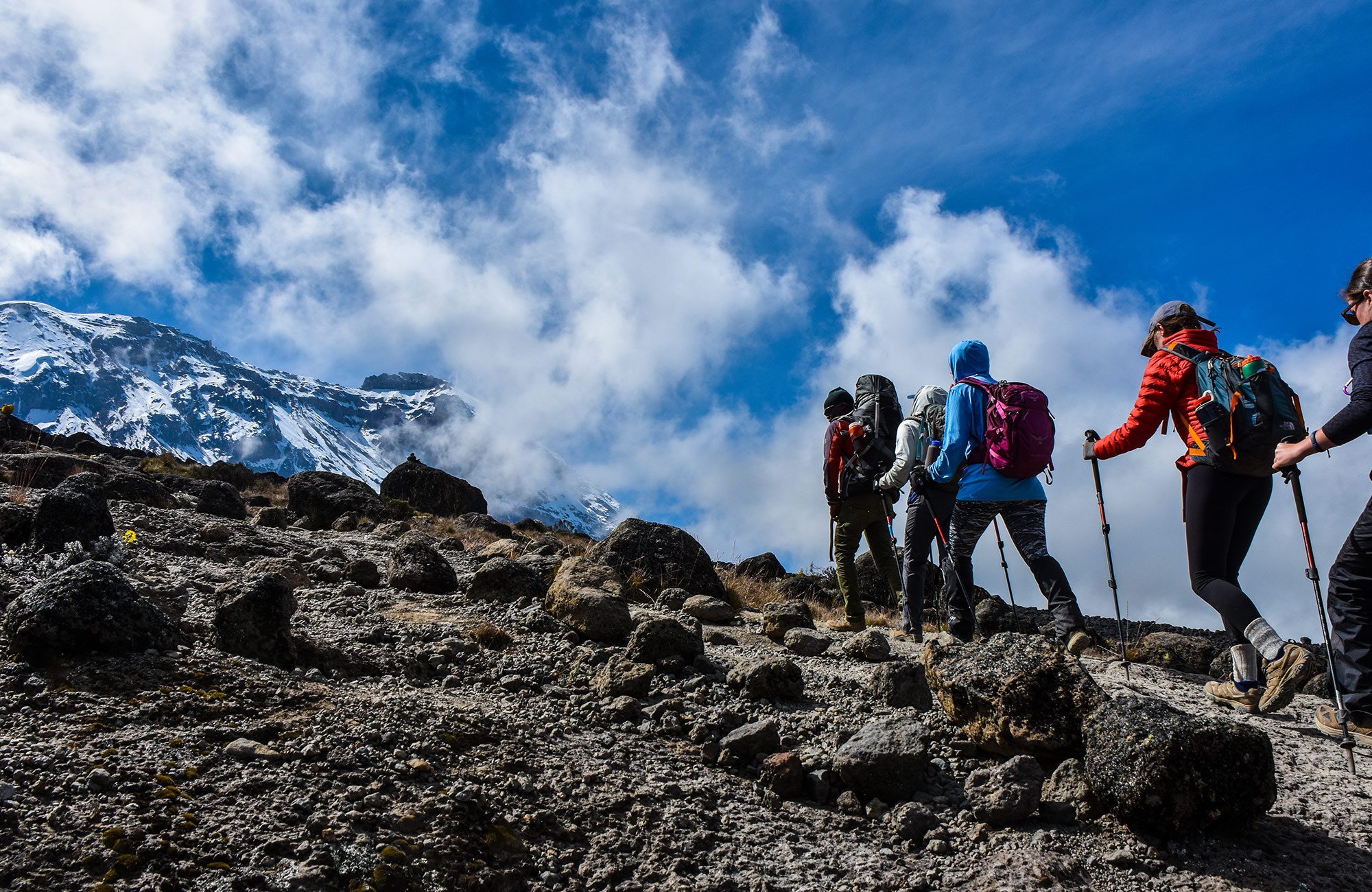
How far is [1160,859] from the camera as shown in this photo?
2547mm

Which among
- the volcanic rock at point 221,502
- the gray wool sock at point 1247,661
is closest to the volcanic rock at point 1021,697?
the gray wool sock at point 1247,661

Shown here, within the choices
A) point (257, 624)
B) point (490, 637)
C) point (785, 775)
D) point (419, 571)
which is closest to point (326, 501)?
point (419, 571)

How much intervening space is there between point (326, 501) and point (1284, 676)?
1401cm

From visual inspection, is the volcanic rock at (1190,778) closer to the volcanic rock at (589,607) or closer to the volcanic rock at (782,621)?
the volcanic rock at (589,607)

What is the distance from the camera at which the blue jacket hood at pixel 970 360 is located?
6.19 metres

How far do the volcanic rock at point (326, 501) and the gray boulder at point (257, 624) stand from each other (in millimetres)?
9807

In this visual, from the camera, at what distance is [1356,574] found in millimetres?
3812

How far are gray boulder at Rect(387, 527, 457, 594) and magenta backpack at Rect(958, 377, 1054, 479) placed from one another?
460 cm

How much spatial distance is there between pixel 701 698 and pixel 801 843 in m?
1.25

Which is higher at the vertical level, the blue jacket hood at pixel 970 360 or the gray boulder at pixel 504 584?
the blue jacket hood at pixel 970 360

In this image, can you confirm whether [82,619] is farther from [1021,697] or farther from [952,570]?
[952,570]

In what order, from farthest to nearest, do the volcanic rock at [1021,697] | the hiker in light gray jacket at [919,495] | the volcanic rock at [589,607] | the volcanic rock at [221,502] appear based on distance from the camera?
the volcanic rock at [221,502], the hiker in light gray jacket at [919,495], the volcanic rock at [589,607], the volcanic rock at [1021,697]

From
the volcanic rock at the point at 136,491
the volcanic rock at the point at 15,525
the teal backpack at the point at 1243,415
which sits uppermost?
the volcanic rock at the point at 136,491

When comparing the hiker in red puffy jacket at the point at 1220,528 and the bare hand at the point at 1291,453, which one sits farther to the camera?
the hiker in red puffy jacket at the point at 1220,528
